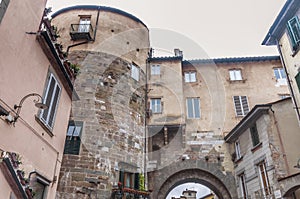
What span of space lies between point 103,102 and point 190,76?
8283 millimetres

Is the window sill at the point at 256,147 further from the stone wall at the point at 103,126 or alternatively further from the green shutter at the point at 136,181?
the green shutter at the point at 136,181

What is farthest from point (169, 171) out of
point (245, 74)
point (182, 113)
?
point (245, 74)

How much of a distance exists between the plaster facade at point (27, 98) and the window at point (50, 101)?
51mm

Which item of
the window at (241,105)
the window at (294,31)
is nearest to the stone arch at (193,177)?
the window at (241,105)

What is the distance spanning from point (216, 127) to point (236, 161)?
2579mm

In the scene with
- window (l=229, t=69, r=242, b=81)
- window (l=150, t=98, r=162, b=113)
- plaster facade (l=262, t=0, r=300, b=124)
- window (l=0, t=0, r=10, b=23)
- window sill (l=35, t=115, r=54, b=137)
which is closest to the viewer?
window (l=0, t=0, r=10, b=23)

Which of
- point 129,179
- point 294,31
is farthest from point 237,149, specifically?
point 294,31

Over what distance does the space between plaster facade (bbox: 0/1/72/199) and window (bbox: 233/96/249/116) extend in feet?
42.7

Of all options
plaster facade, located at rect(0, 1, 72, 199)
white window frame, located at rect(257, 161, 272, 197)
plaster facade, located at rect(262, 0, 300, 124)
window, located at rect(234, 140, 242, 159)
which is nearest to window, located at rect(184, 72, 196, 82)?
window, located at rect(234, 140, 242, 159)

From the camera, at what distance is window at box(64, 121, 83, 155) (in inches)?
423

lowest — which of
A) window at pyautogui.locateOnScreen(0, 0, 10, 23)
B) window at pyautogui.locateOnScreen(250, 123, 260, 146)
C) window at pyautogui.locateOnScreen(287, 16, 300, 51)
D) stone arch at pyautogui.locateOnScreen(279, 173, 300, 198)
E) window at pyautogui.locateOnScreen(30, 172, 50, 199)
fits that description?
window at pyautogui.locateOnScreen(30, 172, 50, 199)

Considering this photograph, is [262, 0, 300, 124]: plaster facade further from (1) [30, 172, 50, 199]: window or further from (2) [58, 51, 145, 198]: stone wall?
(1) [30, 172, 50, 199]: window

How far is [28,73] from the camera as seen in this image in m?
5.47

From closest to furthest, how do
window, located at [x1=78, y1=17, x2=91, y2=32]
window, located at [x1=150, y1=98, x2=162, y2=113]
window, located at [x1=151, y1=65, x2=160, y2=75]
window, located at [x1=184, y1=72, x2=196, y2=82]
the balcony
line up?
the balcony, window, located at [x1=78, y1=17, x2=91, y2=32], window, located at [x1=150, y1=98, x2=162, y2=113], window, located at [x1=151, y1=65, x2=160, y2=75], window, located at [x1=184, y1=72, x2=196, y2=82]
